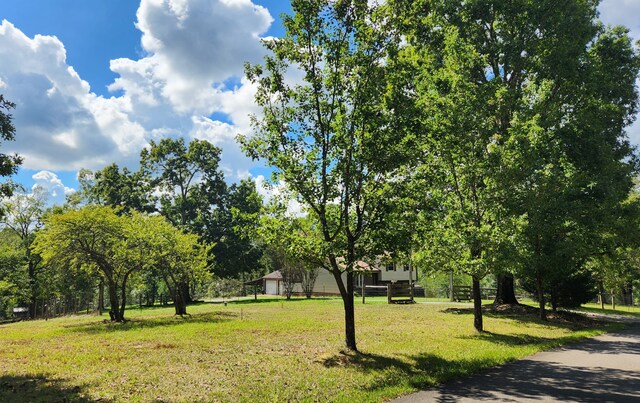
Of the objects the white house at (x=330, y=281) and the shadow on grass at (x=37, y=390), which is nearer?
the shadow on grass at (x=37, y=390)

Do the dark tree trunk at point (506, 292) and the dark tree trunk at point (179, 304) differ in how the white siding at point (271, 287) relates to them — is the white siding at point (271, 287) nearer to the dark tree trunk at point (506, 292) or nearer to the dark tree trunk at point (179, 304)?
the dark tree trunk at point (179, 304)

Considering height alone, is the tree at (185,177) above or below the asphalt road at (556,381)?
above

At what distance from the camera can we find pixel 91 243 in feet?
73.2

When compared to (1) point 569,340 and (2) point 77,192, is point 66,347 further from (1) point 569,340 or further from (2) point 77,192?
(2) point 77,192

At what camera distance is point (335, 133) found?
11477mm

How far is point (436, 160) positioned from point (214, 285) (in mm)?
61954

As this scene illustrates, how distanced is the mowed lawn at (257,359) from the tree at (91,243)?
15.6 feet

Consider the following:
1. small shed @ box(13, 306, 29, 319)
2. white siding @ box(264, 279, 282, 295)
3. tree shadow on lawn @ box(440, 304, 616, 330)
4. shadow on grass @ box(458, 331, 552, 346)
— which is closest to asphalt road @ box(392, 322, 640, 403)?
shadow on grass @ box(458, 331, 552, 346)

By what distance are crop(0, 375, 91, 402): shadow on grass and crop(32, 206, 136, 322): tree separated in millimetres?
13609

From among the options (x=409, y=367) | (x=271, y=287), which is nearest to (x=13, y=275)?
(x=271, y=287)

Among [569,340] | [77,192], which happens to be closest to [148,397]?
[569,340]

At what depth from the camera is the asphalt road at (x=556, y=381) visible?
764 cm

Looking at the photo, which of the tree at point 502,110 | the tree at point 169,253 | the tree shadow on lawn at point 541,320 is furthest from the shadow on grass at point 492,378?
the tree at point 169,253

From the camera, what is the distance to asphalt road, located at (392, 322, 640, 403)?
7637mm
